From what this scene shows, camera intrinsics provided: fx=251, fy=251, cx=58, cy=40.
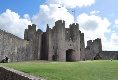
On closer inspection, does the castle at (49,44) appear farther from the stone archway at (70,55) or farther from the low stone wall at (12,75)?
the low stone wall at (12,75)

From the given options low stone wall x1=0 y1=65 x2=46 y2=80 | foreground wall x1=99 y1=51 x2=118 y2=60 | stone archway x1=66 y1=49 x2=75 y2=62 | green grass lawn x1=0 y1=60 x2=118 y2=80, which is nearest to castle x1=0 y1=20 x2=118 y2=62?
stone archway x1=66 y1=49 x2=75 y2=62

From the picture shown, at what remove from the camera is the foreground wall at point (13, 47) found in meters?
40.8

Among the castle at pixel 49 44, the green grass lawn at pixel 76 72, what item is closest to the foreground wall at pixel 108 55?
the castle at pixel 49 44

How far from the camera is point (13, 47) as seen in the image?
44188 mm

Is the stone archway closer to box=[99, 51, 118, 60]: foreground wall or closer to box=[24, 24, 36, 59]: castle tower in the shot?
box=[24, 24, 36, 59]: castle tower

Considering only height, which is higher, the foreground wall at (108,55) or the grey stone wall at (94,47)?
the grey stone wall at (94,47)

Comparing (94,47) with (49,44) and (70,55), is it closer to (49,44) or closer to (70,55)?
(70,55)

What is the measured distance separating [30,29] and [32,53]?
5296 mm

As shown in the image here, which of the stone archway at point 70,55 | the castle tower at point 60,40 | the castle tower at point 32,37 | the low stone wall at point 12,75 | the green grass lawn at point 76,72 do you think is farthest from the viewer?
the stone archway at point 70,55

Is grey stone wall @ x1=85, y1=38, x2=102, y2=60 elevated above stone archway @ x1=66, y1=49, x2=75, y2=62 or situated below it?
above

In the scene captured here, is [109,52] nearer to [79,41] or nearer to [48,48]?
[79,41]

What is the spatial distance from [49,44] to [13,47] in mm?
12255

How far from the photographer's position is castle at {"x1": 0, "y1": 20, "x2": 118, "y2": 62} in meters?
45.1

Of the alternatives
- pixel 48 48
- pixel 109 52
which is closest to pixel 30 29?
pixel 48 48
